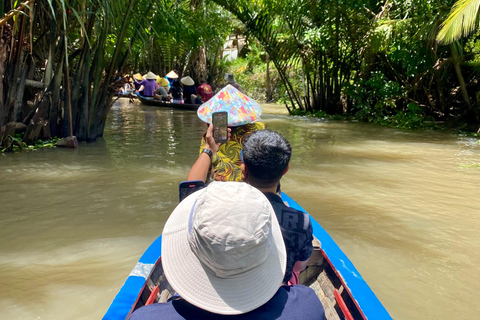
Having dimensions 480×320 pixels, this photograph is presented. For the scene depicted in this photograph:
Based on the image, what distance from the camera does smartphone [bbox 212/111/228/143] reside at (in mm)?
2600

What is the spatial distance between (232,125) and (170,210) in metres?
1.72

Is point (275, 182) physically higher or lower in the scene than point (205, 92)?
lower

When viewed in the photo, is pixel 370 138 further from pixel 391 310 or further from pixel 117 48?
pixel 391 310

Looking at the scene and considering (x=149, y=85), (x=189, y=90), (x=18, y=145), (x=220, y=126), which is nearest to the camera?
(x=220, y=126)

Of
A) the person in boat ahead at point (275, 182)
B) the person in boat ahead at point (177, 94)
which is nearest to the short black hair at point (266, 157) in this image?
the person in boat ahead at point (275, 182)

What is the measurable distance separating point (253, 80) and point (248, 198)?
23.9 metres

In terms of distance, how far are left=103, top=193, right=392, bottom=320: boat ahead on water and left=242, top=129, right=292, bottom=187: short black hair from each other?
692 millimetres

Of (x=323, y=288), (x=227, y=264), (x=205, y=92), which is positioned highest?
(x=205, y=92)

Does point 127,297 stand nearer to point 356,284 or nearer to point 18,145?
point 356,284

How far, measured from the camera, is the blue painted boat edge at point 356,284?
1885 mm

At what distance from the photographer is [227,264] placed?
116 centimetres

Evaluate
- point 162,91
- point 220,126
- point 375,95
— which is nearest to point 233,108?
point 220,126

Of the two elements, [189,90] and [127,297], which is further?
[189,90]

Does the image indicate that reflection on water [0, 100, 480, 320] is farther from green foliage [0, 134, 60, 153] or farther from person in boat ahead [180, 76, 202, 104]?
person in boat ahead [180, 76, 202, 104]
